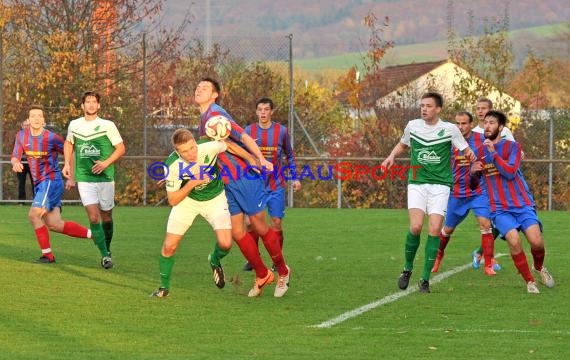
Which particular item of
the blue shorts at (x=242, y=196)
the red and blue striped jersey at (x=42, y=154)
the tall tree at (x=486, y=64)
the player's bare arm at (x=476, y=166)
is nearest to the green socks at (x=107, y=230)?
the red and blue striped jersey at (x=42, y=154)

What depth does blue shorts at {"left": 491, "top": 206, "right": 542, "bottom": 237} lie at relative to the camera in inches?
456

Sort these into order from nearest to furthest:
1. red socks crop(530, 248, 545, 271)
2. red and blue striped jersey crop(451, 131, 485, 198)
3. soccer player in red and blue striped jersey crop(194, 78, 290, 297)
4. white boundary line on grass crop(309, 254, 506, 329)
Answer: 1. white boundary line on grass crop(309, 254, 506, 329)
2. soccer player in red and blue striped jersey crop(194, 78, 290, 297)
3. red socks crop(530, 248, 545, 271)
4. red and blue striped jersey crop(451, 131, 485, 198)

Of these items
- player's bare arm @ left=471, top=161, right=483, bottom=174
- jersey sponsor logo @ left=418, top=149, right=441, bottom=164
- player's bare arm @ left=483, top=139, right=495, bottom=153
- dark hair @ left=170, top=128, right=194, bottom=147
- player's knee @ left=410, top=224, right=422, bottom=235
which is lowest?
player's knee @ left=410, top=224, right=422, bottom=235

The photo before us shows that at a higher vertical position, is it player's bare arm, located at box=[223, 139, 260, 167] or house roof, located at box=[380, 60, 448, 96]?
house roof, located at box=[380, 60, 448, 96]

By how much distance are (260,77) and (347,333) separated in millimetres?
19142

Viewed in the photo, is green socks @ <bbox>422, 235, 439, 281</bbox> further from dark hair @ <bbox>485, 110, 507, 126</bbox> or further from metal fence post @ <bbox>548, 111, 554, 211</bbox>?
metal fence post @ <bbox>548, 111, 554, 211</bbox>

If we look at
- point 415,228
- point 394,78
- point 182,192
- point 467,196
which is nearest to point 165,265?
point 182,192

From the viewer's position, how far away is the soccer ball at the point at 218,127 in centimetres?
1071

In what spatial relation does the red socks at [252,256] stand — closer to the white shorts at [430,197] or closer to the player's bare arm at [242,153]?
the player's bare arm at [242,153]

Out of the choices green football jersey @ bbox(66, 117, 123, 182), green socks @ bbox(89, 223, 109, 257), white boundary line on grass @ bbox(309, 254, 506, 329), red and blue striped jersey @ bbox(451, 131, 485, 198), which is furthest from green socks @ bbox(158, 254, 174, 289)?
red and blue striped jersey @ bbox(451, 131, 485, 198)

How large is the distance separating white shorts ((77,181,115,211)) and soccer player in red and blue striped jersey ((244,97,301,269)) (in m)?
1.69

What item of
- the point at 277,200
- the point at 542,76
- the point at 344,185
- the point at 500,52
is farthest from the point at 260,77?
the point at 277,200

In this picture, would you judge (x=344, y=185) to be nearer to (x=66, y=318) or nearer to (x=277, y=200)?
(x=277, y=200)

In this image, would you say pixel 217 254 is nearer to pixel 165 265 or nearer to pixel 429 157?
pixel 165 265
